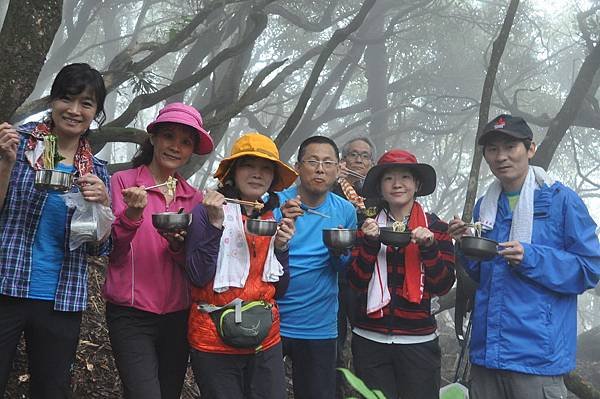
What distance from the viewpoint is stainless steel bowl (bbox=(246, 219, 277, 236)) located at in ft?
9.23

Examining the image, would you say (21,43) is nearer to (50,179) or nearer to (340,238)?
(50,179)

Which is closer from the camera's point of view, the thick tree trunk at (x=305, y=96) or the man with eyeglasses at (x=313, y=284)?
the man with eyeglasses at (x=313, y=284)

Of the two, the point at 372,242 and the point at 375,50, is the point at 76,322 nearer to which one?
the point at 372,242

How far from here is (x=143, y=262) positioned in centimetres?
285

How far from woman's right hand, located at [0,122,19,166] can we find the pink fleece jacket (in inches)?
22.3

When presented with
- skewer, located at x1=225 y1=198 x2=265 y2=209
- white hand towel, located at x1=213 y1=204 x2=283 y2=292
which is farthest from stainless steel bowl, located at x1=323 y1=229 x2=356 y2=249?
skewer, located at x1=225 y1=198 x2=265 y2=209

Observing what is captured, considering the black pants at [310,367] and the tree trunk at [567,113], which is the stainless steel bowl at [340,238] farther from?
the tree trunk at [567,113]

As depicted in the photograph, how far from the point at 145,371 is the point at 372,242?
60.5 inches

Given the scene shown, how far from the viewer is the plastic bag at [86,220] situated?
99.4 inches

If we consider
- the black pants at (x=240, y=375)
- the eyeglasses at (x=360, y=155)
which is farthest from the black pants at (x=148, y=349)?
the eyeglasses at (x=360, y=155)

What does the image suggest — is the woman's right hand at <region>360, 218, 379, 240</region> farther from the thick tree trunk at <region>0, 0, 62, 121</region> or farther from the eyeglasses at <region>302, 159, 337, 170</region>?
the thick tree trunk at <region>0, 0, 62, 121</region>

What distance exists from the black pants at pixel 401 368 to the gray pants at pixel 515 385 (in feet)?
1.08

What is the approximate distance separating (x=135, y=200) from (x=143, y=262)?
1.26 feet

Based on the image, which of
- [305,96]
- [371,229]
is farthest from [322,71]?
[371,229]
